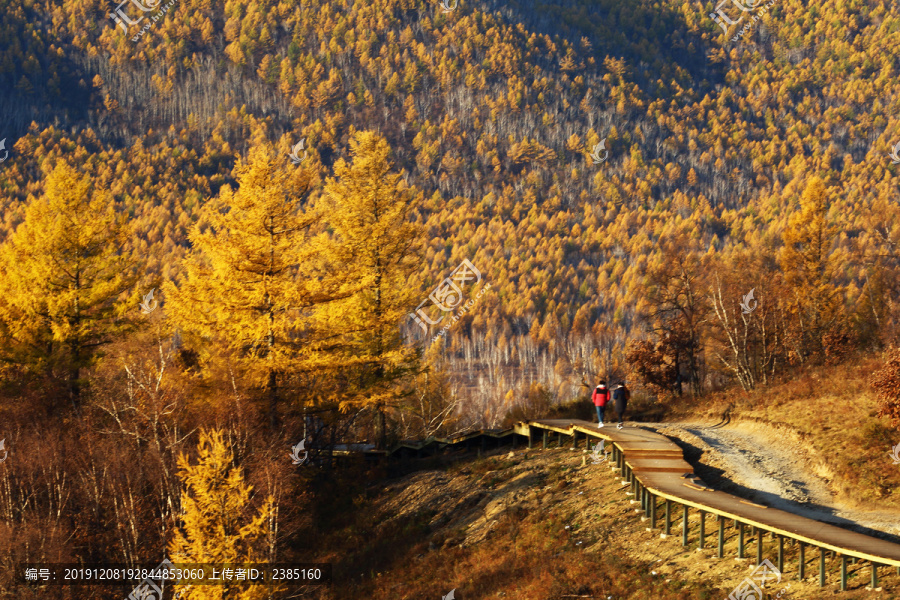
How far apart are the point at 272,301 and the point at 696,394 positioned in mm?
19316

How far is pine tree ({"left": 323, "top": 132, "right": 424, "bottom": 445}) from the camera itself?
2761 centimetres

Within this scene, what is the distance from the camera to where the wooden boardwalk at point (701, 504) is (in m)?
13.2

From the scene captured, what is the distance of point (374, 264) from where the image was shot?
98.5ft

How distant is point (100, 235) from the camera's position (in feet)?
102

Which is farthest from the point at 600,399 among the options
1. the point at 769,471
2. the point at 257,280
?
the point at 257,280

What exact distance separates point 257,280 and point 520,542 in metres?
12.0

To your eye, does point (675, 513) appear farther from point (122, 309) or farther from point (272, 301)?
point (122, 309)

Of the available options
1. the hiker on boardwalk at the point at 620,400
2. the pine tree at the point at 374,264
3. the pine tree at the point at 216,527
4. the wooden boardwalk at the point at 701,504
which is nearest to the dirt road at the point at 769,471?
the wooden boardwalk at the point at 701,504

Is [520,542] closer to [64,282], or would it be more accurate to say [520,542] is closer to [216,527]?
[216,527]

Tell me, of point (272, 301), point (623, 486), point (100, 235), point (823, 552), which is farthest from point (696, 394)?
point (100, 235)

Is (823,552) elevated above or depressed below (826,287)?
below

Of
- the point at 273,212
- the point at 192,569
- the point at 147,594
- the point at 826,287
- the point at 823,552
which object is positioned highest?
the point at 273,212

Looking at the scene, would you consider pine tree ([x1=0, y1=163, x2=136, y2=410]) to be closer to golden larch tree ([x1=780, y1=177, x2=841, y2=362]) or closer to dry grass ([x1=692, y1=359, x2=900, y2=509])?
dry grass ([x1=692, y1=359, x2=900, y2=509])

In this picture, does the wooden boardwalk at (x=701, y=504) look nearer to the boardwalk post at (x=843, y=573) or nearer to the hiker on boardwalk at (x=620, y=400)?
the boardwalk post at (x=843, y=573)
